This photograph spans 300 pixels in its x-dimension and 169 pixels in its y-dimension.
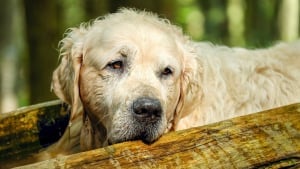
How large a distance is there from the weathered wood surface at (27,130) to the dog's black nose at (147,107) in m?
1.06

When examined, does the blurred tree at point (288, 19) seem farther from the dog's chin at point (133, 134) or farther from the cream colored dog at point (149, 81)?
the dog's chin at point (133, 134)

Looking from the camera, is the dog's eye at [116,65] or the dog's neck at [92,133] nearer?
the dog's eye at [116,65]

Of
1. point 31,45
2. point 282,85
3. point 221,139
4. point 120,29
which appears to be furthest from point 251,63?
point 31,45

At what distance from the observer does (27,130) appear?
505 cm

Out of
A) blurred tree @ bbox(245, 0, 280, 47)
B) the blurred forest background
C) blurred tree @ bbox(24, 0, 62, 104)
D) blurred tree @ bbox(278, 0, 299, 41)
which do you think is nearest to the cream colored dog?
the blurred forest background

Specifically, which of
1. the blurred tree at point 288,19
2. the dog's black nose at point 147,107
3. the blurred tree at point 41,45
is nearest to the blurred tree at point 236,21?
the blurred tree at point 288,19

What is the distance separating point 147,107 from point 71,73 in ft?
3.29

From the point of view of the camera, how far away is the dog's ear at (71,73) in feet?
16.6

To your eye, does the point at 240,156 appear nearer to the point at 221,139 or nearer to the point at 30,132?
the point at 221,139

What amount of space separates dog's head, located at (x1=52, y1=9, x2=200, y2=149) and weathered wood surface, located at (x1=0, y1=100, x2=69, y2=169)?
197mm

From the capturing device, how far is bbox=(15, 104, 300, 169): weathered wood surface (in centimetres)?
300

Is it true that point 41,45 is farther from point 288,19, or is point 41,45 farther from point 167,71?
point 288,19

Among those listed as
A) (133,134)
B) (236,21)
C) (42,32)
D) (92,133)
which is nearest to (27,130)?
(92,133)

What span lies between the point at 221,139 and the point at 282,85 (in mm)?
2590
